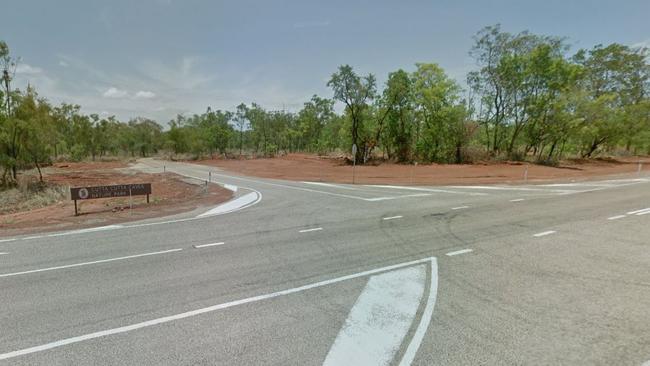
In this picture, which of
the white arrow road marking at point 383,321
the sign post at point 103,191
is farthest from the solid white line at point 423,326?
the sign post at point 103,191

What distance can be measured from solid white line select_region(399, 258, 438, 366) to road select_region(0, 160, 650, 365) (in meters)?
0.02

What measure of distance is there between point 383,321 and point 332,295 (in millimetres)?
887

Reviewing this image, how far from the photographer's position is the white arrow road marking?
286cm

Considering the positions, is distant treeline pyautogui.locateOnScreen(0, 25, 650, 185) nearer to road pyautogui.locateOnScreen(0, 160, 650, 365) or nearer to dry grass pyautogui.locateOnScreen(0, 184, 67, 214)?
dry grass pyautogui.locateOnScreen(0, 184, 67, 214)

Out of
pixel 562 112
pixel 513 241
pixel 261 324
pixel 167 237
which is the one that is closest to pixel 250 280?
pixel 261 324

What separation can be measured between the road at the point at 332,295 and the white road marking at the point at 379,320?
0.8 inches

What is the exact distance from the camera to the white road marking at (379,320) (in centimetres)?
286

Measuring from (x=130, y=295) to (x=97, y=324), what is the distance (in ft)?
2.51

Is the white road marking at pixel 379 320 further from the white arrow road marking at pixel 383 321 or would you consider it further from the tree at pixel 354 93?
the tree at pixel 354 93

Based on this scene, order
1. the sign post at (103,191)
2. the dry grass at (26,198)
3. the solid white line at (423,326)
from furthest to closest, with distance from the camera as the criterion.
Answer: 1. the dry grass at (26,198)
2. the sign post at (103,191)
3. the solid white line at (423,326)

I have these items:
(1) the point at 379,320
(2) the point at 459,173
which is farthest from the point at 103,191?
(2) the point at 459,173

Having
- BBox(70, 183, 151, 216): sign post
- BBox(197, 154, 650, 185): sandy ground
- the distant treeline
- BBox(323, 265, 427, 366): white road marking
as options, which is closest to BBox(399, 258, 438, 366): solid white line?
BBox(323, 265, 427, 366): white road marking

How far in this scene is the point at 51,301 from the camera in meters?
4.05

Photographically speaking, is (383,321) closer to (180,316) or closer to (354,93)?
(180,316)
